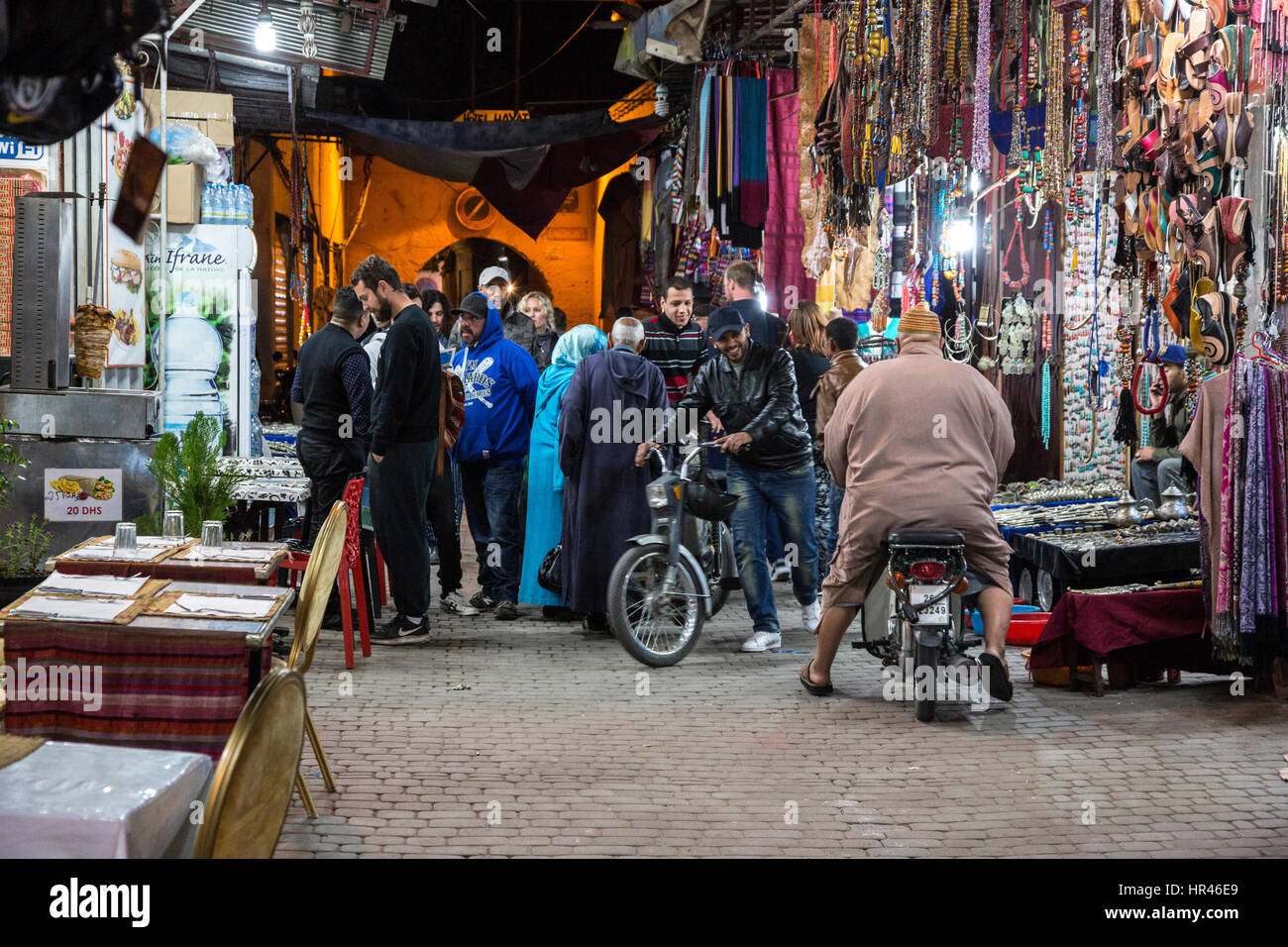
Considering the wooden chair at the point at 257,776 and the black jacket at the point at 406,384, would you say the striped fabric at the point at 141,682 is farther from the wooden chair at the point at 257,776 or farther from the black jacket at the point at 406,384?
the black jacket at the point at 406,384

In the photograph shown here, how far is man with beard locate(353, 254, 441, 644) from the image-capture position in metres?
7.04

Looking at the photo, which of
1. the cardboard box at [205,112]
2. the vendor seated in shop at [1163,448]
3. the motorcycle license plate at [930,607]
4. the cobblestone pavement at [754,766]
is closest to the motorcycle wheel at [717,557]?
the cobblestone pavement at [754,766]

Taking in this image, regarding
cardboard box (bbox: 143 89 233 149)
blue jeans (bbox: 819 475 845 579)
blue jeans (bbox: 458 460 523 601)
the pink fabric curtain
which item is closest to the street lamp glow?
the pink fabric curtain

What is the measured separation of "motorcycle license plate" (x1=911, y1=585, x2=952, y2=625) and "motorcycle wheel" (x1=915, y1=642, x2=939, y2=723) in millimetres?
124

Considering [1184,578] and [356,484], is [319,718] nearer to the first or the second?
[356,484]

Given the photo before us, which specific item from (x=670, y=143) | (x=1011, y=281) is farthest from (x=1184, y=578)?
(x=670, y=143)

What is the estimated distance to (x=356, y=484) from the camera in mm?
6656

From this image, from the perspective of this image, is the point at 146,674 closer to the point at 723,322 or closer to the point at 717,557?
the point at 723,322

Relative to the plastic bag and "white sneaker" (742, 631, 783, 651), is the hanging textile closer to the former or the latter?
"white sneaker" (742, 631, 783, 651)

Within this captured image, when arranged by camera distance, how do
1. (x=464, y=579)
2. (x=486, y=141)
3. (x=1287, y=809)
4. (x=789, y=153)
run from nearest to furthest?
(x=1287, y=809), (x=464, y=579), (x=789, y=153), (x=486, y=141)

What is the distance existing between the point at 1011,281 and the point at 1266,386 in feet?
17.6

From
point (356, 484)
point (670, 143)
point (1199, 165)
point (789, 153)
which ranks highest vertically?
point (670, 143)

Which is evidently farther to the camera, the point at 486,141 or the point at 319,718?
the point at 486,141

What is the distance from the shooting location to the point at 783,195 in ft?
35.6
